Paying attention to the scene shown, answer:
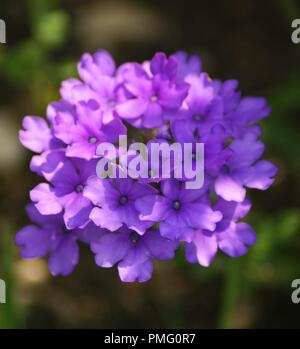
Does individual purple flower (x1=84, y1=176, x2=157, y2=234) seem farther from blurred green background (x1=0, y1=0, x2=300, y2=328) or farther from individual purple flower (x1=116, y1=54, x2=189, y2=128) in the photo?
blurred green background (x1=0, y1=0, x2=300, y2=328)

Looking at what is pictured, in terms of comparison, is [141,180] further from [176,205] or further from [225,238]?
[225,238]

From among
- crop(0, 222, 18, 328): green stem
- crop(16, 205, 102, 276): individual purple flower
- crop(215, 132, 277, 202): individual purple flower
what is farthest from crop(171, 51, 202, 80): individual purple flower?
crop(0, 222, 18, 328): green stem

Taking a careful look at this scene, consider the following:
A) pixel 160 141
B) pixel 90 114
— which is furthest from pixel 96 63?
pixel 160 141

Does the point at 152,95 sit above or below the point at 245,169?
above

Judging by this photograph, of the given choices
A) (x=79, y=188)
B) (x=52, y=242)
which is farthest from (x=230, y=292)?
(x=79, y=188)

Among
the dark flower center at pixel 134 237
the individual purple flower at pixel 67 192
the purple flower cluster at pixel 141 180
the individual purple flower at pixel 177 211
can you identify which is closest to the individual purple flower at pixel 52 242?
the purple flower cluster at pixel 141 180
